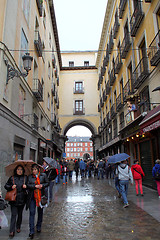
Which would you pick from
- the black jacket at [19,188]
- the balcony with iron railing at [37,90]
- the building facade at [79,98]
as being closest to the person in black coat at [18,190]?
the black jacket at [19,188]

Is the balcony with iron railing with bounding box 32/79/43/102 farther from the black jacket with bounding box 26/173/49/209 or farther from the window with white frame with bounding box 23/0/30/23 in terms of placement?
the black jacket with bounding box 26/173/49/209

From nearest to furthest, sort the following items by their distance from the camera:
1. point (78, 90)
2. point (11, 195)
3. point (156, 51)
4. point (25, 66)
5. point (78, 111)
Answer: point (11, 195)
point (25, 66)
point (156, 51)
point (78, 111)
point (78, 90)

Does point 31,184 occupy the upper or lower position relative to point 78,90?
lower

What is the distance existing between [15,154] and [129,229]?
21.6ft

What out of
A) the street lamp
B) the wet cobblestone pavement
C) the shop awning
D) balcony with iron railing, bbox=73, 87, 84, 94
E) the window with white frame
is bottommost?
the wet cobblestone pavement

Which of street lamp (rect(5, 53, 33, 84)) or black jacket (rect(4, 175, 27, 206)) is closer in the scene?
black jacket (rect(4, 175, 27, 206))

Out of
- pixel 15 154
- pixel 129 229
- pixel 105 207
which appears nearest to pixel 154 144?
pixel 105 207

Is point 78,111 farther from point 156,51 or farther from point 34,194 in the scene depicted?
point 34,194

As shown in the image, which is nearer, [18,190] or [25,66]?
[18,190]

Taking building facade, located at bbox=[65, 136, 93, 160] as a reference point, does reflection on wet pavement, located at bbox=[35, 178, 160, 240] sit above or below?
below

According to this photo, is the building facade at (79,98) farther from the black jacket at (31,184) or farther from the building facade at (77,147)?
the building facade at (77,147)

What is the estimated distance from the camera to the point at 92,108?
3353 centimetres

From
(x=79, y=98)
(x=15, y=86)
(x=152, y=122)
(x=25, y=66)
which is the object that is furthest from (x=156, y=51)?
(x=79, y=98)

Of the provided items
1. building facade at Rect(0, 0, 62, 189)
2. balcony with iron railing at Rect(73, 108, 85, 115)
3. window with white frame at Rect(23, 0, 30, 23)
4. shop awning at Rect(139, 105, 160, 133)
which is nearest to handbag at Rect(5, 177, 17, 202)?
building facade at Rect(0, 0, 62, 189)
